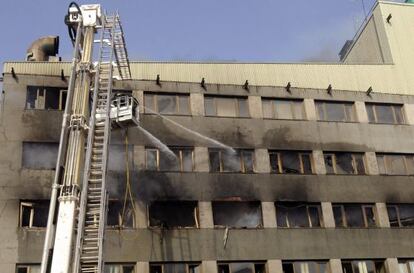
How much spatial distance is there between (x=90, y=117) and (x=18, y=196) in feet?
30.7

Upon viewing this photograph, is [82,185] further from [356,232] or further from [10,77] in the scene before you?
[356,232]

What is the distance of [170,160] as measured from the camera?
31484 mm

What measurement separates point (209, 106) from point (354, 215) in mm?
10687

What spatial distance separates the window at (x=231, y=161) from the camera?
3216 centimetres

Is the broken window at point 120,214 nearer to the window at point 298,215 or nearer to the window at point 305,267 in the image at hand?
the window at point 298,215

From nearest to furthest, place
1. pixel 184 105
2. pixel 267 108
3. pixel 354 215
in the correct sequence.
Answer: pixel 354 215, pixel 184 105, pixel 267 108

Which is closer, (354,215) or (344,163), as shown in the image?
(354,215)

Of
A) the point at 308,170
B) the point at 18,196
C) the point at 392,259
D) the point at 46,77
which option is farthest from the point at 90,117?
the point at 392,259

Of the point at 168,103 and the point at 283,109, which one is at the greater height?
the point at 283,109

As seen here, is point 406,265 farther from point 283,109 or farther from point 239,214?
point 283,109

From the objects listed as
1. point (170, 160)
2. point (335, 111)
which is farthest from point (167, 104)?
point (335, 111)

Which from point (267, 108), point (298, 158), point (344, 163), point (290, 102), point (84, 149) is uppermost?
point (290, 102)

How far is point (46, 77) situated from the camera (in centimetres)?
3150

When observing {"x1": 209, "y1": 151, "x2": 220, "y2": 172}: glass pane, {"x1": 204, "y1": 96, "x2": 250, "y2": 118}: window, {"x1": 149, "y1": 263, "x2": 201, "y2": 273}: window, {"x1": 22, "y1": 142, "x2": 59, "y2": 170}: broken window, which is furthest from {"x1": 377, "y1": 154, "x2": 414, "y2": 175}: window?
{"x1": 22, "y1": 142, "x2": 59, "y2": 170}: broken window
